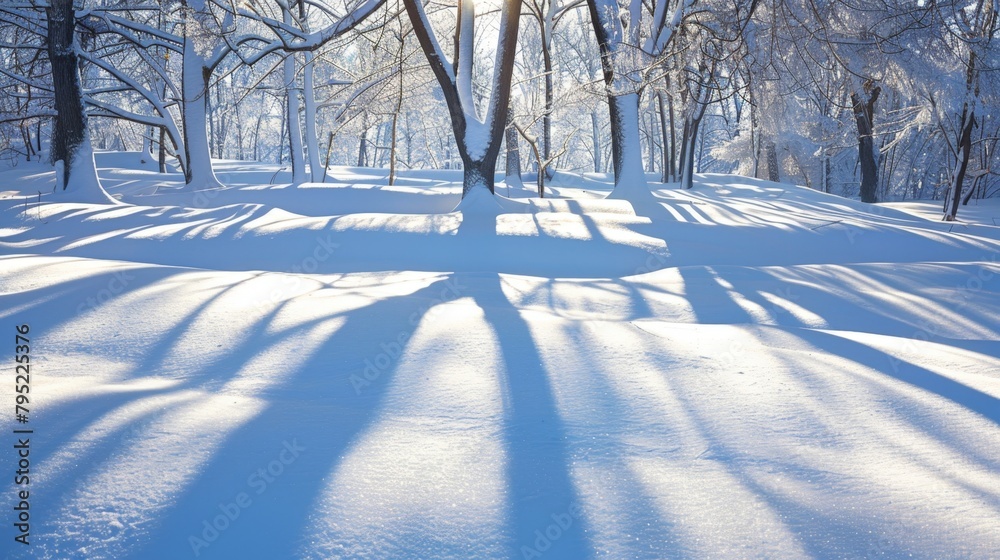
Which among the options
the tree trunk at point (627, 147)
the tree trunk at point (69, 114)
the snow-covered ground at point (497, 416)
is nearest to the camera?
the snow-covered ground at point (497, 416)

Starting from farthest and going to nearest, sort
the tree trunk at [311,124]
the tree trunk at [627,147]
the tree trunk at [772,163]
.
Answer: the tree trunk at [772,163], the tree trunk at [311,124], the tree trunk at [627,147]

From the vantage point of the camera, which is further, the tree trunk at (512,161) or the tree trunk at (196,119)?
the tree trunk at (512,161)

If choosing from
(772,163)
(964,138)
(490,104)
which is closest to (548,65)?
(490,104)

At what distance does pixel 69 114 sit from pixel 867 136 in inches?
779

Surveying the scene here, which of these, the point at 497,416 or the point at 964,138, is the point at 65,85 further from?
the point at 964,138

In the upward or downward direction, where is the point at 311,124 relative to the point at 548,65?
downward

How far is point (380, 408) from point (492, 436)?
0.53 meters

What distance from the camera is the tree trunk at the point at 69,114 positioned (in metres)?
11.8

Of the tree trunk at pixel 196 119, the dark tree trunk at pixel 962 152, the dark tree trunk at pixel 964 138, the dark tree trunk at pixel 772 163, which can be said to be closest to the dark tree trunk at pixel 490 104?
the tree trunk at pixel 196 119

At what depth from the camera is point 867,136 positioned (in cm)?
1828

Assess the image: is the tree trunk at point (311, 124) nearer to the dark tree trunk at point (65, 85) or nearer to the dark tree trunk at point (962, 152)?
the dark tree trunk at point (65, 85)

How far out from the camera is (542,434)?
7.83ft

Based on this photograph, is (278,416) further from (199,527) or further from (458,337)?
(458,337)

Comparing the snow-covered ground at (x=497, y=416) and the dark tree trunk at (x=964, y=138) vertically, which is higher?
the dark tree trunk at (x=964, y=138)
